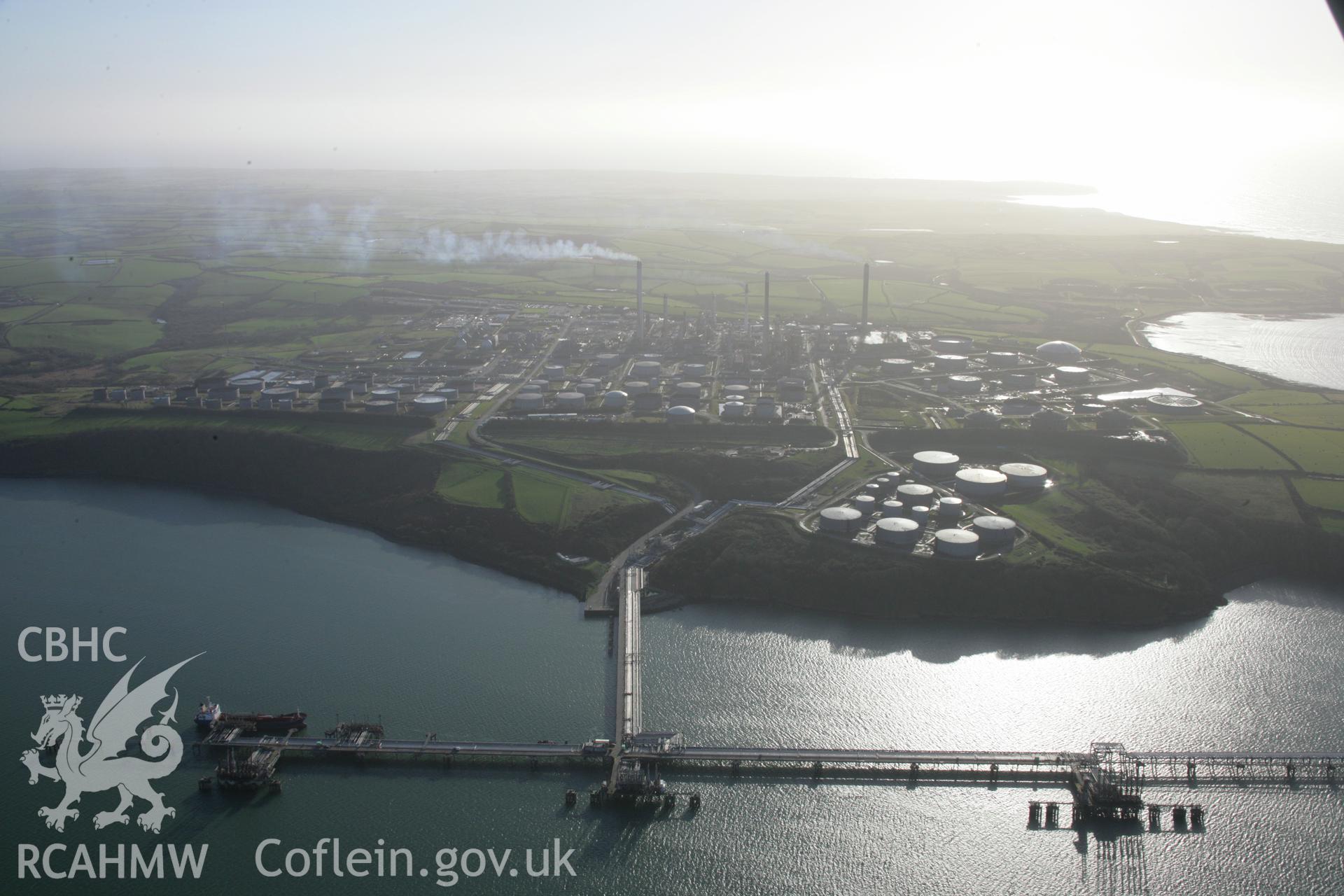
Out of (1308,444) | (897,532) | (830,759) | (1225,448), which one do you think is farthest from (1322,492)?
(830,759)

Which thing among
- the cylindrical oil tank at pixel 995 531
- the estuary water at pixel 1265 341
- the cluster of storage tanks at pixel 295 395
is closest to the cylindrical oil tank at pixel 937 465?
the cylindrical oil tank at pixel 995 531

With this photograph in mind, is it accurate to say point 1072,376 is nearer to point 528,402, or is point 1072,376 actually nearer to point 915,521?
point 915,521

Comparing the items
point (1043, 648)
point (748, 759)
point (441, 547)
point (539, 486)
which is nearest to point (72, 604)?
point (441, 547)

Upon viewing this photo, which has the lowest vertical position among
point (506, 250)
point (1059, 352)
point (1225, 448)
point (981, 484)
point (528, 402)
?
point (981, 484)

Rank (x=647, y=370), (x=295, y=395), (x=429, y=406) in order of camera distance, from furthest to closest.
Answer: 1. (x=647, y=370)
2. (x=295, y=395)
3. (x=429, y=406)

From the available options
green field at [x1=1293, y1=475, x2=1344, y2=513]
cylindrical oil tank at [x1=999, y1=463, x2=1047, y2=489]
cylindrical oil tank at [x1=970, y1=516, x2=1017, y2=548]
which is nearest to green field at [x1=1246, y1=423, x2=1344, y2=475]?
green field at [x1=1293, y1=475, x2=1344, y2=513]

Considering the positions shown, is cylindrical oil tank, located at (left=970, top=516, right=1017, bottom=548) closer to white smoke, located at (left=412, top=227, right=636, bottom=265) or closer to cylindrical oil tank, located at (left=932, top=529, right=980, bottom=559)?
cylindrical oil tank, located at (left=932, top=529, right=980, bottom=559)
